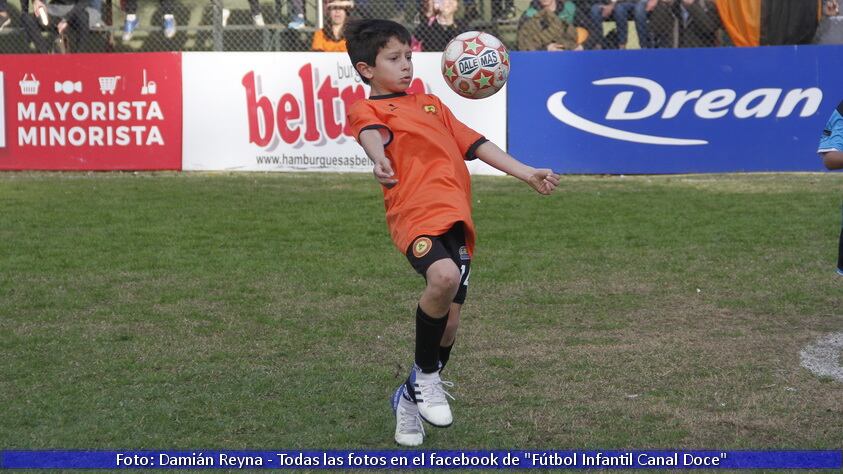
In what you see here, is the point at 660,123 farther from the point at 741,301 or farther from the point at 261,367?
the point at 261,367

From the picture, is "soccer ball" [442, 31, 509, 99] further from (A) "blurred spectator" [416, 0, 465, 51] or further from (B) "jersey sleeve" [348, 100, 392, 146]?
(A) "blurred spectator" [416, 0, 465, 51]

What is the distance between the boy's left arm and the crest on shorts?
0.45 meters

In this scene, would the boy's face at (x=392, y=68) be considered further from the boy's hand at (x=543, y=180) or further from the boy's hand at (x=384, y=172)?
the boy's hand at (x=543, y=180)

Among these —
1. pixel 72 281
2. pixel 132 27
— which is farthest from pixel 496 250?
pixel 132 27

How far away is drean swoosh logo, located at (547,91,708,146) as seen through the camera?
593 inches

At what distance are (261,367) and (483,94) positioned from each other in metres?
1.86

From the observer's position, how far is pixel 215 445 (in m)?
4.89

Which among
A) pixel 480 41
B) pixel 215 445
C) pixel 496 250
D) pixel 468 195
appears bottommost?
pixel 496 250

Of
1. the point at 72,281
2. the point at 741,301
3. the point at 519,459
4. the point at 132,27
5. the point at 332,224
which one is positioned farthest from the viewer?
the point at 132,27

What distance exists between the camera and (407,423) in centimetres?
501

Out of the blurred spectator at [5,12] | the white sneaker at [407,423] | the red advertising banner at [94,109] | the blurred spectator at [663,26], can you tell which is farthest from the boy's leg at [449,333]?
the blurred spectator at [5,12]

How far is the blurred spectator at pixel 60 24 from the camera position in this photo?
17.7 m

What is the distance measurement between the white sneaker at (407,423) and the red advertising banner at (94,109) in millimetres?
11514

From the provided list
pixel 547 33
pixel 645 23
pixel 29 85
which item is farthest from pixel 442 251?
pixel 29 85
